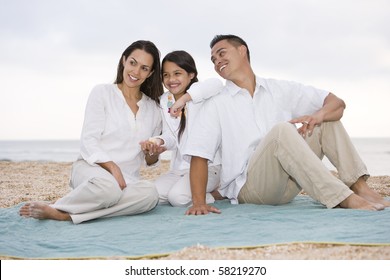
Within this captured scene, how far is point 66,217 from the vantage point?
319cm

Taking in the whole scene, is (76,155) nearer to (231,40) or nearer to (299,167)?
(231,40)

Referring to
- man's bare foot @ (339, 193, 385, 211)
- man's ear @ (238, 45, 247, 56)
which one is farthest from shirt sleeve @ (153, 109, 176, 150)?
man's bare foot @ (339, 193, 385, 211)

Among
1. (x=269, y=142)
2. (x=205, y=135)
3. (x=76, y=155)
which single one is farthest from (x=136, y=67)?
(x=76, y=155)

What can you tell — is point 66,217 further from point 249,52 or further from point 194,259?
point 249,52

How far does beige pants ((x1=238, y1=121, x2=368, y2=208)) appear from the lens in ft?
9.99

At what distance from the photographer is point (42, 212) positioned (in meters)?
3.13

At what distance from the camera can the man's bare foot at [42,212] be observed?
3135mm

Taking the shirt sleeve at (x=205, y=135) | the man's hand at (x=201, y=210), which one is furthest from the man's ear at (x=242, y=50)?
the man's hand at (x=201, y=210)

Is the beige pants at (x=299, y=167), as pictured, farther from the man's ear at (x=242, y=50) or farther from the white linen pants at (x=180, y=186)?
the man's ear at (x=242, y=50)

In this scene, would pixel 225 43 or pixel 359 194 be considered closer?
pixel 359 194

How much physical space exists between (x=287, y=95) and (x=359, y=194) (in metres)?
0.91

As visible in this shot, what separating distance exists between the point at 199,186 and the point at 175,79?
1105 millimetres
